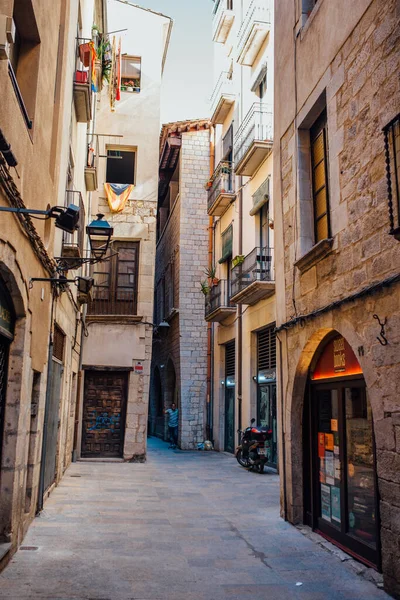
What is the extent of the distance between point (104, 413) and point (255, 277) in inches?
224

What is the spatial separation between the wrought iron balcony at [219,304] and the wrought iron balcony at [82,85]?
770 centimetres

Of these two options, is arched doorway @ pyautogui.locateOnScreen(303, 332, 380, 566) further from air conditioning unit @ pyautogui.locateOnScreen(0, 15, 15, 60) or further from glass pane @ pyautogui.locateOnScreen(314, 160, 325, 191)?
air conditioning unit @ pyautogui.locateOnScreen(0, 15, 15, 60)

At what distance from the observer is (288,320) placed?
8.59 meters

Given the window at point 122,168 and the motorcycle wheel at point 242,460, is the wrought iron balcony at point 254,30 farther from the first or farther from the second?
the motorcycle wheel at point 242,460

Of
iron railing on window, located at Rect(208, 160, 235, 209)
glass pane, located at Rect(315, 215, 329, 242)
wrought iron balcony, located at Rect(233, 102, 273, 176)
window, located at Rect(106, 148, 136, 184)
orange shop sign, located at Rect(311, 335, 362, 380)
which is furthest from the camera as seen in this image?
iron railing on window, located at Rect(208, 160, 235, 209)

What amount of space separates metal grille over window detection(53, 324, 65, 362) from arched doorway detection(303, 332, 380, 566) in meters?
4.36

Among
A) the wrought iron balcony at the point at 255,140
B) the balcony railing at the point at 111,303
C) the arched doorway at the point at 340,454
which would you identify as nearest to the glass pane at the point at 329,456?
the arched doorway at the point at 340,454

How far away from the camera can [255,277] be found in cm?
1480

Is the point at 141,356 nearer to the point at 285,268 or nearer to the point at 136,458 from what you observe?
the point at 136,458

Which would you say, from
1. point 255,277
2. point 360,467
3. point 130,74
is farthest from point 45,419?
point 130,74

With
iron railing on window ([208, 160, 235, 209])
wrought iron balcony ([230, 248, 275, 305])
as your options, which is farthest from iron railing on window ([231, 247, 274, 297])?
iron railing on window ([208, 160, 235, 209])

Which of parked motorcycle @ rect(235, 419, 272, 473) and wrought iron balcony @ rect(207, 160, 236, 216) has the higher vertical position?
wrought iron balcony @ rect(207, 160, 236, 216)

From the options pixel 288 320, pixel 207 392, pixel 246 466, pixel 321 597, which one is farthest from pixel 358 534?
pixel 207 392

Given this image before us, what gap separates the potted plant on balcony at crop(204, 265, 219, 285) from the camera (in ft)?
63.2
